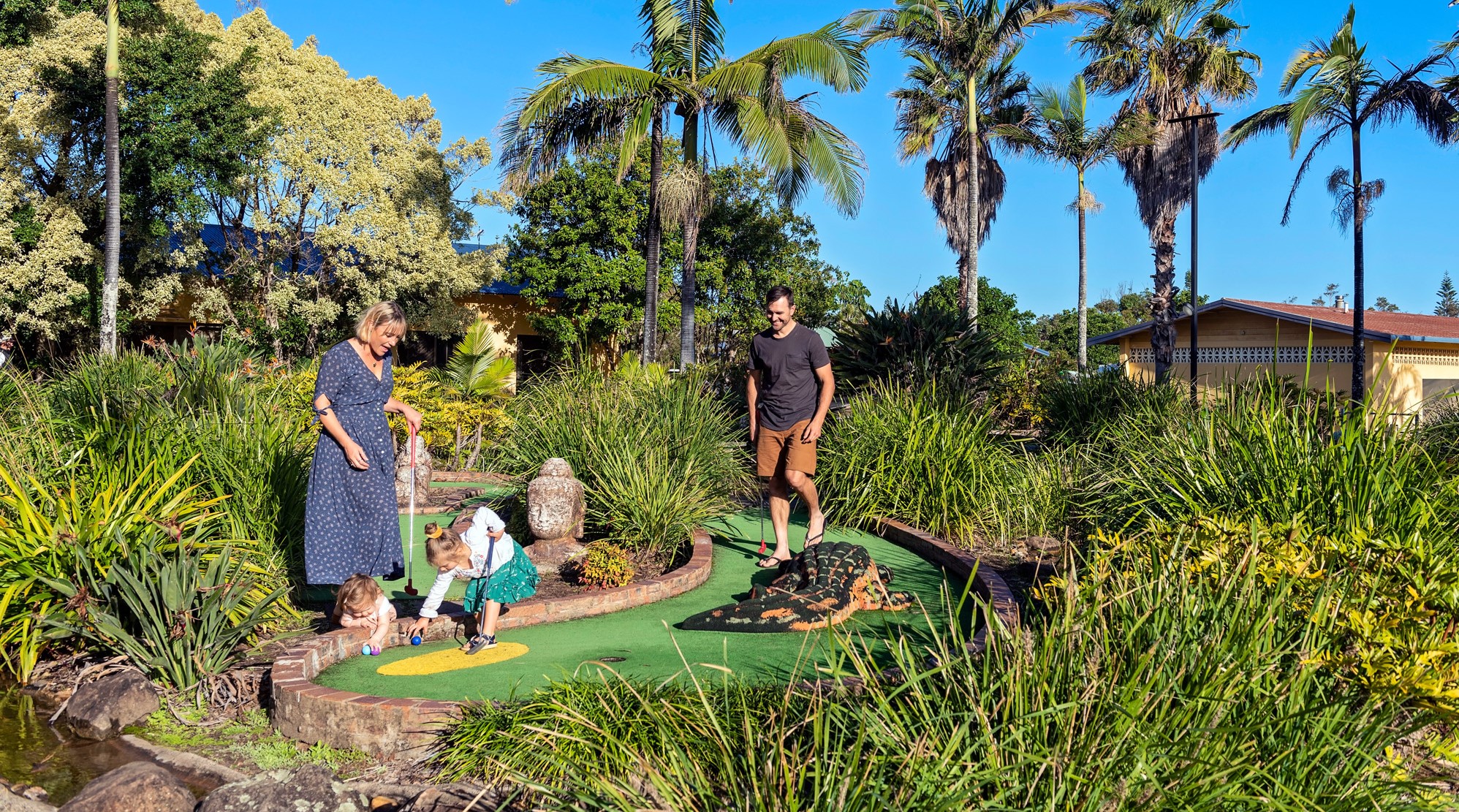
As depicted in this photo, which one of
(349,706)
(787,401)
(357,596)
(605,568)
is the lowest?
(349,706)

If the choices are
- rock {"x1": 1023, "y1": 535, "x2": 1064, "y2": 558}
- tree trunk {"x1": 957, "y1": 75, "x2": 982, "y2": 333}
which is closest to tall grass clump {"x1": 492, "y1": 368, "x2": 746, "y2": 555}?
rock {"x1": 1023, "y1": 535, "x2": 1064, "y2": 558}

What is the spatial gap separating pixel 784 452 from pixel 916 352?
490cm

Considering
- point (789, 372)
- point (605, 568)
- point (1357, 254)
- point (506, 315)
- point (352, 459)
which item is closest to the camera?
point (352, 459)

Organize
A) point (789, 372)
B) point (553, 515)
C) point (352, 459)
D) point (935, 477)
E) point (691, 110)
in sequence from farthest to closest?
point (691, 110)
point (935, 477)
point (553, 515)
point (789, 372)
point (352, 459)

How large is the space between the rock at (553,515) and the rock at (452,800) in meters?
3.51

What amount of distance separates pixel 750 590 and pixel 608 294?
23.1 metres

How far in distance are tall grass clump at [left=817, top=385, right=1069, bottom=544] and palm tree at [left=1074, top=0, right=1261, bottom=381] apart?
2223cm

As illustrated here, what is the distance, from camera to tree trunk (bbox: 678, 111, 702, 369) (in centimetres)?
1775

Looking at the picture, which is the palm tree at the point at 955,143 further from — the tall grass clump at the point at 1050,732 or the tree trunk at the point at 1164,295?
the tall grass clump at the point at 1050,732

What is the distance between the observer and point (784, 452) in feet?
20.9

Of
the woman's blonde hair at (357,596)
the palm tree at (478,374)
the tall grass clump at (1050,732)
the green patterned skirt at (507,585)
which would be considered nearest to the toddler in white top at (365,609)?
the woman's blonde hair at (357,596)

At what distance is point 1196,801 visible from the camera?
223cm

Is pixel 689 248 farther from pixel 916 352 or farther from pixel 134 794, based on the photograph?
pixel 134 794

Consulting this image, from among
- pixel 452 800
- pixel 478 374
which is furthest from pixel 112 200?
pixel 452 800
